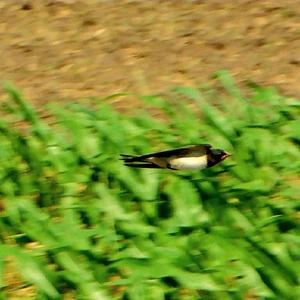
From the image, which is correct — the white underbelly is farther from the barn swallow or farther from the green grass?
the green grass

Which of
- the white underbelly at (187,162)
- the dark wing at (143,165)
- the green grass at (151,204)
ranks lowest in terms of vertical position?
the green grass at (151,204)

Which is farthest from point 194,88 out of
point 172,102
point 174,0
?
point 174,0

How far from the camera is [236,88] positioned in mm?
4258

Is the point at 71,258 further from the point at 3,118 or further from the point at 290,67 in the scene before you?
the point at 290,67

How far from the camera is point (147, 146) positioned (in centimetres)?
383

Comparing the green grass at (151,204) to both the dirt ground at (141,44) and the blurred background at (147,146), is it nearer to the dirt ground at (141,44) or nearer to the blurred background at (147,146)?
the blurred background at (147,146)

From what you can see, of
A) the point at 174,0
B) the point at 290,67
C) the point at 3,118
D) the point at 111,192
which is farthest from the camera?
the point at 174,0

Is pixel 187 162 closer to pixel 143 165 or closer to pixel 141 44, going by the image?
pixel 143 165

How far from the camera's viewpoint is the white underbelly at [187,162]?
327 cm

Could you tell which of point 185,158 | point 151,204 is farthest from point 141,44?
point 185,158

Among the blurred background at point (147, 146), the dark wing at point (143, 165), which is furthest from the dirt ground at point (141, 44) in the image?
the dark wing at point (143, 165)

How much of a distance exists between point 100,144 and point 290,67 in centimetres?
112

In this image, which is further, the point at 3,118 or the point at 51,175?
the point at 3,118

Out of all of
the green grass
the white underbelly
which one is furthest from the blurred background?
the white underbelly
